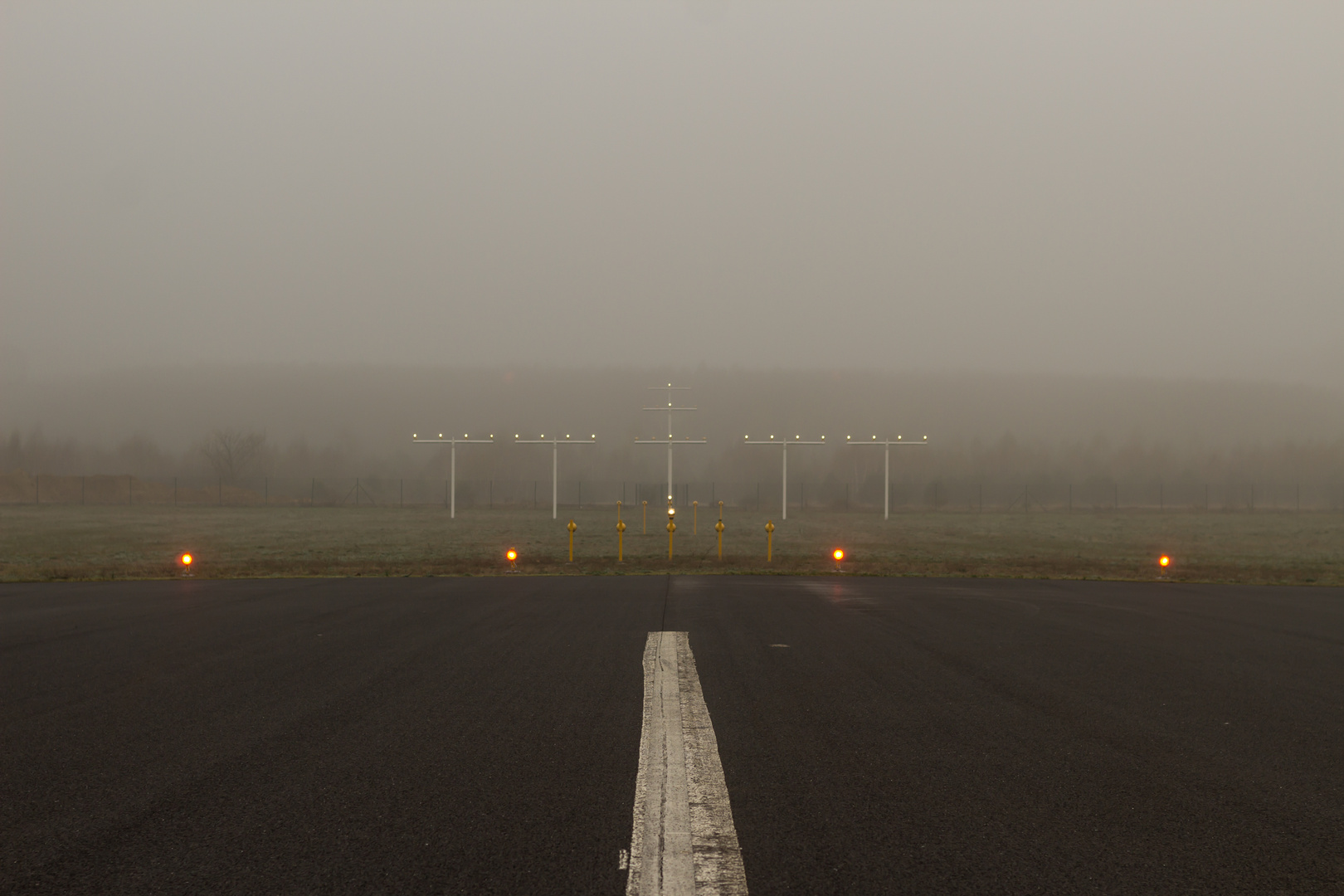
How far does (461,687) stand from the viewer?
23.1ft

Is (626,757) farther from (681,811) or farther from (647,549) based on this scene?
(647,549)

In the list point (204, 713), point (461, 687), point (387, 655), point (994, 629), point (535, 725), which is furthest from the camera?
point (994, 629)

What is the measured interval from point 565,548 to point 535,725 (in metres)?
25.4

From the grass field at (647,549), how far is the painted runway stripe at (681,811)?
15.6m

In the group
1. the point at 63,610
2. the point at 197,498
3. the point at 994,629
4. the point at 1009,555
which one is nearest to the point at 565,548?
the point at 1009,555

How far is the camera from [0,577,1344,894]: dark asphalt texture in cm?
353

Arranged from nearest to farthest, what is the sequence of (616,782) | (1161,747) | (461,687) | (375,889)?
(375,889) < (616,782) < (1161,747) < (461,687)

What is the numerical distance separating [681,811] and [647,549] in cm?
2569

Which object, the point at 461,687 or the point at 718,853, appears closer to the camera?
the point at 718,853

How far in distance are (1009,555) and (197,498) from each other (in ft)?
373

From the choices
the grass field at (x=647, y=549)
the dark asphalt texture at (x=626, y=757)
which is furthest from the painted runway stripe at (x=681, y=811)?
the grass field at (x=647, y=549)

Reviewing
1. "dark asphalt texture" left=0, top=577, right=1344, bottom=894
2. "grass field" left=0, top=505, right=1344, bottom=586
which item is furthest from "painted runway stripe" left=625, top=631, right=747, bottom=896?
"grass field" left=0, top=505, right=1344, bottom=586

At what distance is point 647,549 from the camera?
29.7m

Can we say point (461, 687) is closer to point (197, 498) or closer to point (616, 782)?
point (616, 782)
